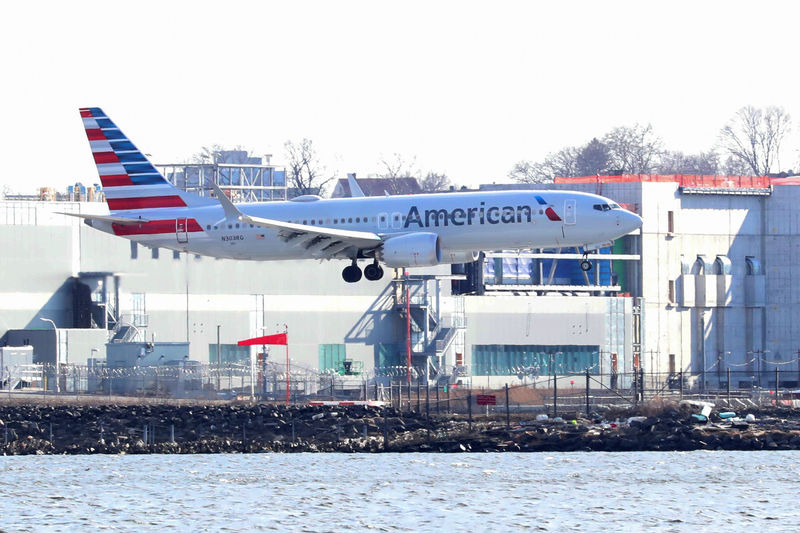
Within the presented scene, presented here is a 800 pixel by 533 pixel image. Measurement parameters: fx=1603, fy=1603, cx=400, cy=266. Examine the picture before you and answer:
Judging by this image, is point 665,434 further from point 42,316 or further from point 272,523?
point 42,316

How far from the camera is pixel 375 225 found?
72.9 m

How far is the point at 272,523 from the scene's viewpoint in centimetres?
4947

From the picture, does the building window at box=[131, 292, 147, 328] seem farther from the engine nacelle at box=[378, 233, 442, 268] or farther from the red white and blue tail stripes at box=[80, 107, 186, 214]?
the engine nacelle at box=[378, 233, 442, 268]

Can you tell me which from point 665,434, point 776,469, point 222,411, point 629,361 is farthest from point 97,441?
point 629,361

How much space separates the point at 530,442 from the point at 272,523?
2018 centimetres

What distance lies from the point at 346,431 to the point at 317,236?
28.9 feet

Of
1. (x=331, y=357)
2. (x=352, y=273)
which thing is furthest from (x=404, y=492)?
(x=331, y=357)

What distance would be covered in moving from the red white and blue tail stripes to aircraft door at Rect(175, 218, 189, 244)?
73.8 inches

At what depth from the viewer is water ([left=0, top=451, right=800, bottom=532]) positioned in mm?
49375

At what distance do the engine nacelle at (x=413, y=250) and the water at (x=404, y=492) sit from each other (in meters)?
9.08

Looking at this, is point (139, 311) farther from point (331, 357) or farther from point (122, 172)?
point (122, 172)

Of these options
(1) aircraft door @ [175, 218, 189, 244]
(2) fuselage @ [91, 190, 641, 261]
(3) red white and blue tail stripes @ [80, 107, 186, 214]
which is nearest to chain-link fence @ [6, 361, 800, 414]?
(2) fuselage @ [91, 190, 641, 261]

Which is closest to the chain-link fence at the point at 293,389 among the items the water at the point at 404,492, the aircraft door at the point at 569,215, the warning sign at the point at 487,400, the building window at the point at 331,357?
the warning sign at the point at 487,400

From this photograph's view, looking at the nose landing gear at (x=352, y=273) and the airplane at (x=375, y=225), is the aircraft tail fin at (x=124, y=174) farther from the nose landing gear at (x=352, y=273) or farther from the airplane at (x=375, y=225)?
the nose landing gear at (x=352, y=273)
